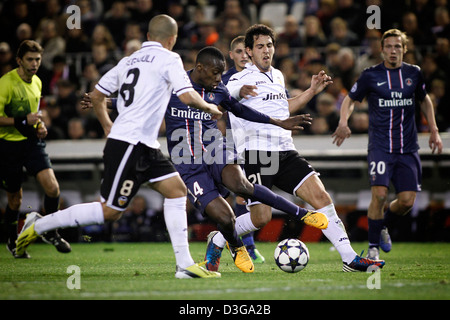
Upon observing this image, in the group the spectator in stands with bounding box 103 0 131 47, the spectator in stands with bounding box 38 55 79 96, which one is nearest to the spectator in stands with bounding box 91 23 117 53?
the spectator in stands with bounding box 103 0 131 47

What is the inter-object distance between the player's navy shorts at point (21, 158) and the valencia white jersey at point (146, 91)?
12.0 feet

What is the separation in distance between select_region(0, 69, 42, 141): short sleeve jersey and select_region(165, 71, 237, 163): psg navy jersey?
10.5 ft

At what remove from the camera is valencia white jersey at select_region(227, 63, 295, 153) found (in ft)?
26.0

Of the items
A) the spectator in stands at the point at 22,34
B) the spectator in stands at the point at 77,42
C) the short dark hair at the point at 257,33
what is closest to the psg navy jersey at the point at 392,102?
the short dark hair at the point at 257,33

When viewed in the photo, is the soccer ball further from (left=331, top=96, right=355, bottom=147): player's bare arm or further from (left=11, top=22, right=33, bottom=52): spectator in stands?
(left=11, top=22, right=33, bottom=52): spectator in stands

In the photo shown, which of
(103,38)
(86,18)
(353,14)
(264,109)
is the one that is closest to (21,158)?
(264,109)

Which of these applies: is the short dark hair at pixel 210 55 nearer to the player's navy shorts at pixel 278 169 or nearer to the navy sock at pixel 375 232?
the player's navy shorts at pixel 278 169

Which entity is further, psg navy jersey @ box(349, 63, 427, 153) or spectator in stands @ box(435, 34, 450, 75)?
spectator in stands @ box(435, 34, 450, 75)

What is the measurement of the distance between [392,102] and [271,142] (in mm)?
2016

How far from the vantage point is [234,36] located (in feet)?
48.3

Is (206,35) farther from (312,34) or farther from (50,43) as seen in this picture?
(50,43)

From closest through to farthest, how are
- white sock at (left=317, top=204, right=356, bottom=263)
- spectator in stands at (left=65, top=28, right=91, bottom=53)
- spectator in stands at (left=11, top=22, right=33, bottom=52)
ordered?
white sock at (left=317, top=204, right=356, bottom=263), spectator in stands at (left=65, top=28, right=91, bottom=53), spectator in stands at (left=11, top=22, right=33, bottom=52)

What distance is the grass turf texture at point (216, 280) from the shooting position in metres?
5.32

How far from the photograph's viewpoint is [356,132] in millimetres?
12867
